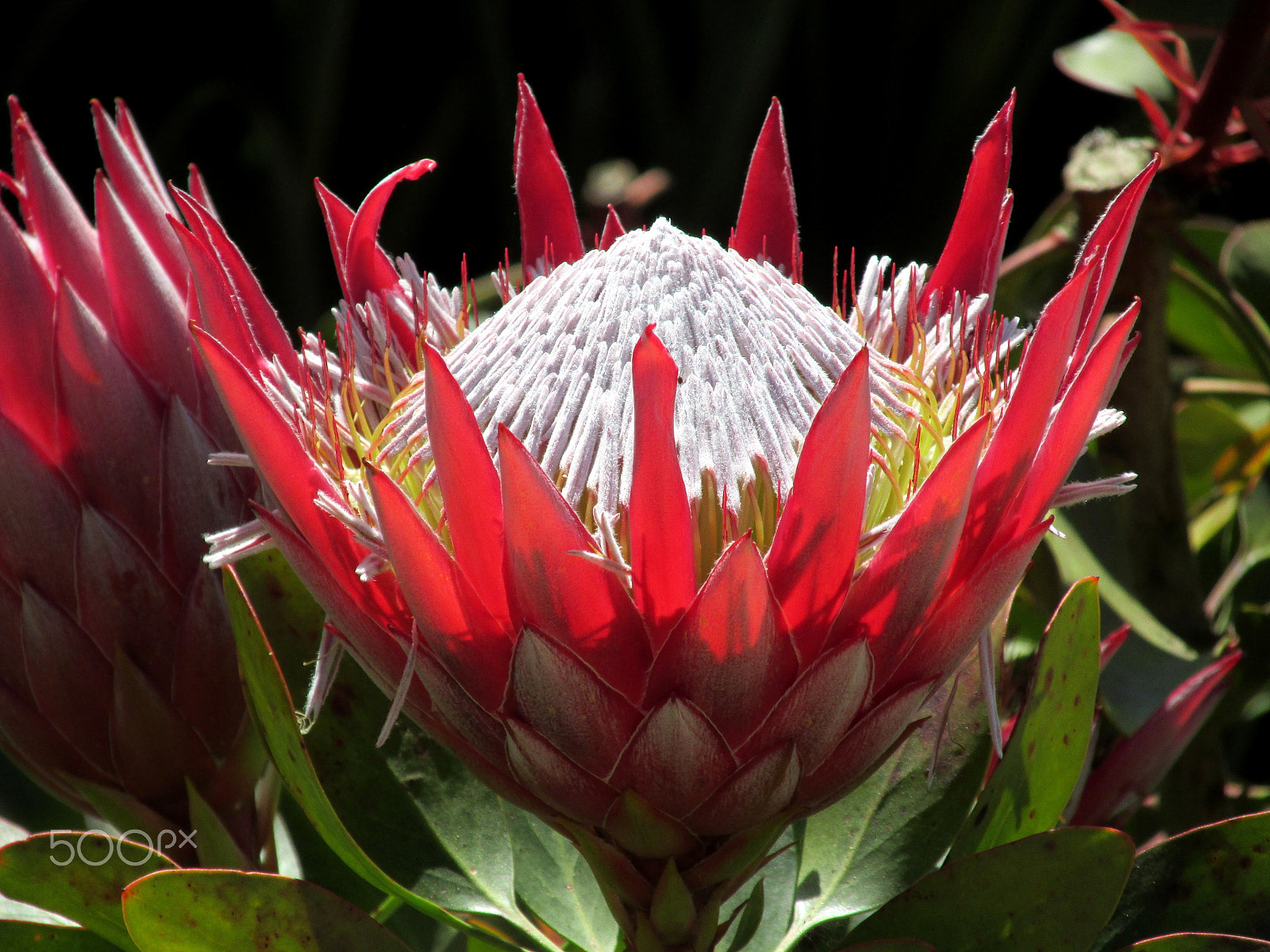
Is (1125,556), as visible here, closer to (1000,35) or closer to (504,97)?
(1000,35)

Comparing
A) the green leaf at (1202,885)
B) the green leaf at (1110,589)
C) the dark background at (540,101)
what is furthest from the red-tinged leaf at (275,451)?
the dark background at (540,101)

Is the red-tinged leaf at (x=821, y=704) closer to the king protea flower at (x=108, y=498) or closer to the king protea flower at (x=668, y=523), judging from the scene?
the king protea flower at (x=668, y=523)

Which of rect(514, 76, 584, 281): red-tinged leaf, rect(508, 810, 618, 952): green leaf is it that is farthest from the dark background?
rect(508, 810, 618, 952): green leaf

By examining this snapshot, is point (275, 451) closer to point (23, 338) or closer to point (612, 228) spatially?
point (23, 338)

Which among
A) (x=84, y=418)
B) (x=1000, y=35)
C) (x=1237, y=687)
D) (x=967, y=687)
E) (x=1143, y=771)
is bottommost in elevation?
(x=1237, y=687)

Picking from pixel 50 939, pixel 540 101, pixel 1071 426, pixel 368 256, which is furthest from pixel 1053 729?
pixel 540 101

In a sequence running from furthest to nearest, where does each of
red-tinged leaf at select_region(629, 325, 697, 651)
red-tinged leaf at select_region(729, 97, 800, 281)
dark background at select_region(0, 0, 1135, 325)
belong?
dark background at select_region(0, 0, 1135, 325) < red-tinged leaf at select_region(729, 97, 800, 281) < red-tinged leaf at select_region(629, 325, 697, 651)

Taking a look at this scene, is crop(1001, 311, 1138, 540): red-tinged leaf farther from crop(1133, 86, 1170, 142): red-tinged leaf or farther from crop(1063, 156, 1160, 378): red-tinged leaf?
crop(1133, 86, 1170, 142): red-tinged leaf

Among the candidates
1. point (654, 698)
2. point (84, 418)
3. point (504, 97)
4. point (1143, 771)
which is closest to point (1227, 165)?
point (1143, 771)
